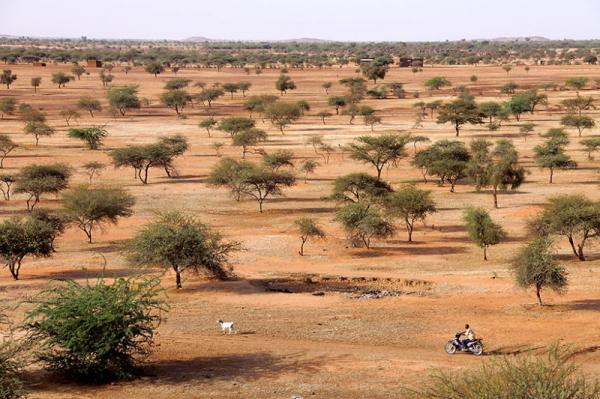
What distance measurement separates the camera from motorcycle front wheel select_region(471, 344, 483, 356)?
2409cm

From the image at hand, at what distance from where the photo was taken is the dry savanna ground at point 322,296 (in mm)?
22594

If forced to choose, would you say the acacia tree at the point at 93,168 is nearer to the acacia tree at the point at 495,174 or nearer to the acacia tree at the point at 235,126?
the acacia tree at the point at 235,126

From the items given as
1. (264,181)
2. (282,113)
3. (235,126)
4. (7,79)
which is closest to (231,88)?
(282,113)

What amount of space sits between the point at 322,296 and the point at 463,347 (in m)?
8.59

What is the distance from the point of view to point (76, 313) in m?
22.5

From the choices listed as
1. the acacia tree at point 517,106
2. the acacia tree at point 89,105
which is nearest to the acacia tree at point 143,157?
the acacia tree at point 89,105

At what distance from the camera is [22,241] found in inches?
1344

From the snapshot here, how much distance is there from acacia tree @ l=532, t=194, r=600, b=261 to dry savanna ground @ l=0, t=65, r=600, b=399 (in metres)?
1.21

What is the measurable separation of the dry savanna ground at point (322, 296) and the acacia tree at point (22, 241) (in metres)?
0.92

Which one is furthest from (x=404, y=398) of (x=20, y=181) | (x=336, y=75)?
(x=336, y=75)

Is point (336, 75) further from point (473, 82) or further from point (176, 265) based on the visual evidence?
point (176, 265)

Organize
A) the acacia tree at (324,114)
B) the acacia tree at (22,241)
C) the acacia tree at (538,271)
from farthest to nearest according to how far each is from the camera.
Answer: the acacia tree at (324,114) < the acacia tree at (22,241) < the acacia tree at (538,271)

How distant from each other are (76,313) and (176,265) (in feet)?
33.5

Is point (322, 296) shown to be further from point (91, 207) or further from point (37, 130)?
point (37, 130)
